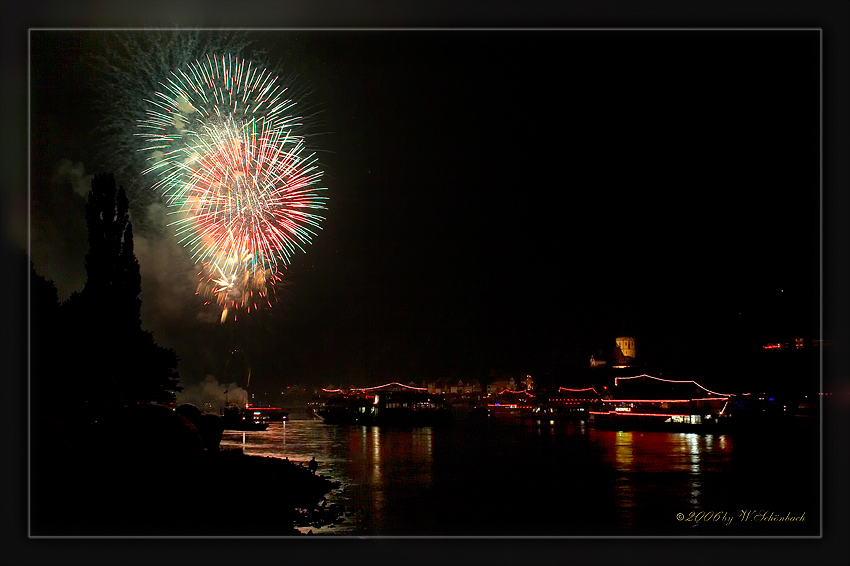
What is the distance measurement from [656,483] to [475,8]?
2017cm

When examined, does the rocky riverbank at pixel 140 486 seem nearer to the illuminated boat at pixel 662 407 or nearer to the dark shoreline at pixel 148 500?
the dark shoreline at pixel 148 500

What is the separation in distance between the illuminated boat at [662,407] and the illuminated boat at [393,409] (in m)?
15.2

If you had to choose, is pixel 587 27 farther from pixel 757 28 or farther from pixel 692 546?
pixel 692 546

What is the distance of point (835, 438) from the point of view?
8633 mm

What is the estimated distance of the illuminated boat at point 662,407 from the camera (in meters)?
53.6

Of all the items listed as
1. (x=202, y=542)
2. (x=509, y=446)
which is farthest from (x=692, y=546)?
(x=509, y=446)

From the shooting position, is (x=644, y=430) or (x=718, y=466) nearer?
(x=718, y=466)

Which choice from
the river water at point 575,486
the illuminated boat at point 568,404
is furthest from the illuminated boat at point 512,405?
the river water at point 575,486

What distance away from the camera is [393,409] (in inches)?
2657

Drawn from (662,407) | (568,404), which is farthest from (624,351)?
(662,407)

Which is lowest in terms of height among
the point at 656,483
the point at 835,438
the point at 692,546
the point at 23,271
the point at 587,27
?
the point at 656,483

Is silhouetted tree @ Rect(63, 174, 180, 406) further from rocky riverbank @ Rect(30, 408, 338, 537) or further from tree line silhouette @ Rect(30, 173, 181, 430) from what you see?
rocky riverbank @ Rect(30, 408, 338, 537)

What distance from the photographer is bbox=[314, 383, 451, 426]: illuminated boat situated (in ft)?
219

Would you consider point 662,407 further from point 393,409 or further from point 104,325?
point 104,325
